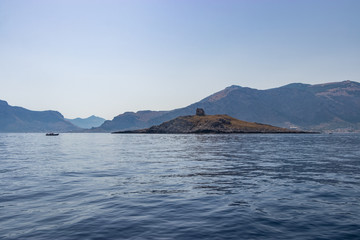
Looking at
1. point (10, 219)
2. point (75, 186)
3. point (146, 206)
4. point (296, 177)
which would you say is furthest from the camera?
point (296, 177)

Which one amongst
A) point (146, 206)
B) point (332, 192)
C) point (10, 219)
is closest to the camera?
point (10, 219)

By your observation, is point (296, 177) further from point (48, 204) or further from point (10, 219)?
point (10, 219)

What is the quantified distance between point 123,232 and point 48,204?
7052 mm

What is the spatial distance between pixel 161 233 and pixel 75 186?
12.1 meters

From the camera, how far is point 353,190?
17.8 metres

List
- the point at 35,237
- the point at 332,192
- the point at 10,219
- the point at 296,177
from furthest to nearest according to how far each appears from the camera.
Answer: the point at 296,177
the point at 332,192
the point at 10,219
the point at 35,237

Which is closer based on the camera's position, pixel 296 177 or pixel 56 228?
pixel 56 228

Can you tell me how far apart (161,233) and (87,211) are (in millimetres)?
5196

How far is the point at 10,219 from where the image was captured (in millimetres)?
11961

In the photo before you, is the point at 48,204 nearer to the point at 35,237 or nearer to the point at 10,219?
the point at 10,219

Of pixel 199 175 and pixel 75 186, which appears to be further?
pixel 199 175

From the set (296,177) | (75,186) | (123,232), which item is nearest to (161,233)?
(123,232)

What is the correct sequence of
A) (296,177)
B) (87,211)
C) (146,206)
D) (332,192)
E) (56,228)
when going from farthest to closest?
(296,177), (332,192), (146,206), (87,211), (56,228)

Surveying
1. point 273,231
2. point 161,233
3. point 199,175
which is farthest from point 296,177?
point 161,233
